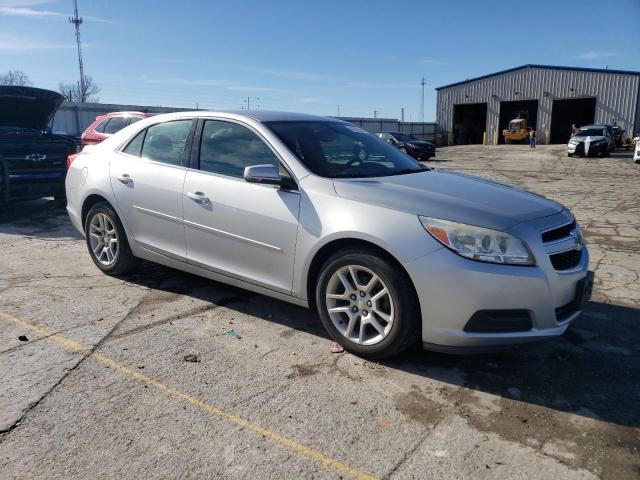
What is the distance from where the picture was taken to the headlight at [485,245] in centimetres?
305

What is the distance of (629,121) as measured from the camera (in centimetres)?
3691

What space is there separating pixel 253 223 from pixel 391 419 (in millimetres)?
1715

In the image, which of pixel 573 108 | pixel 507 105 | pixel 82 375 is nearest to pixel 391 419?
pixel 82 375

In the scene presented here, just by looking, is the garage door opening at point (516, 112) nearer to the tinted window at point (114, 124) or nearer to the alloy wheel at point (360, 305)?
the tinted window at point (114, 124)

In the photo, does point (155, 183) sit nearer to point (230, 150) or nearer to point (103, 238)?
point (230, 150)

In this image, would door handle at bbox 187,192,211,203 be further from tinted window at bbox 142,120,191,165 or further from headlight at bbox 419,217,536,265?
headlight at bbox 419,217,536,265

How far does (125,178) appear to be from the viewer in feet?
15.7

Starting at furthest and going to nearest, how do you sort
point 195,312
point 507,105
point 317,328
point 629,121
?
1. point 507,105
2. point 629,121
3. point 195,312
4. point 317,328

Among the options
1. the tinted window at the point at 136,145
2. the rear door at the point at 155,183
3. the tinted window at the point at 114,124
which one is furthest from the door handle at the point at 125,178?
the tinted window at the point at 114,124

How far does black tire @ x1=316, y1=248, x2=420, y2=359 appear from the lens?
3.20 m

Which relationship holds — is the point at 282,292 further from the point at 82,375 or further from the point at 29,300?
the point at 29,300

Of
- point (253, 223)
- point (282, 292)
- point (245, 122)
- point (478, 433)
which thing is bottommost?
point (478, 433)

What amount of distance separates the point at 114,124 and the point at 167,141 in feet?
22.6

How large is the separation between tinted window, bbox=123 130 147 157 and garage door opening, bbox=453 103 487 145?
44.2 meters
